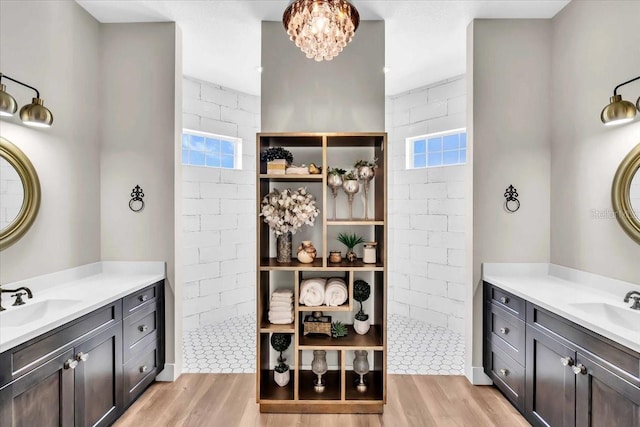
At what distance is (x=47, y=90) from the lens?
7.41 feet

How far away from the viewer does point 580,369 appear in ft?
5.53

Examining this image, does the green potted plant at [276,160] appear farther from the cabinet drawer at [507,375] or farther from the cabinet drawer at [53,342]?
the cabinet drawer at [507,375]

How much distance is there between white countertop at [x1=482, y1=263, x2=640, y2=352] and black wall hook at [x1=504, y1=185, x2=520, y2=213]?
46cm

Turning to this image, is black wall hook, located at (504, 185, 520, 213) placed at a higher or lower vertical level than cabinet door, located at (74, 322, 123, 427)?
higher

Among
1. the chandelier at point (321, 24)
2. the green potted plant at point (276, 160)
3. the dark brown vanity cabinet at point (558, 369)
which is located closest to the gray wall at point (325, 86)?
the green potted plant at point (276, 160)

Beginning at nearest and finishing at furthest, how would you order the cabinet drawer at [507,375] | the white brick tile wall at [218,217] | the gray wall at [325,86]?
the cabinet drawer at [507,375] < the gray wall at [325,86] < the white brick tile wall at [218,217]

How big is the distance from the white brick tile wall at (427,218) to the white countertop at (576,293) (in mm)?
1128

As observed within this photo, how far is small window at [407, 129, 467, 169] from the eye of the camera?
12.9 ft

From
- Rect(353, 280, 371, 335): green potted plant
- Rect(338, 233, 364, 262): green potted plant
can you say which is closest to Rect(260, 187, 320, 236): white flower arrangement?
Rect(338, 233, 364, 262): green potted plant

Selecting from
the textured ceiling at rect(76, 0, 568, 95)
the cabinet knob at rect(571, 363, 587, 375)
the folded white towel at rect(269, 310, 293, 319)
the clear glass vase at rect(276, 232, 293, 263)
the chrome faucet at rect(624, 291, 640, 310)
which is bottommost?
the cabinet knob at rect(571, 363, 587, 375)

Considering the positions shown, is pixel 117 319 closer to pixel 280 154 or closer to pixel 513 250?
pixel 280 154

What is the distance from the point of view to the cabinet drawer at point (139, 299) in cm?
225

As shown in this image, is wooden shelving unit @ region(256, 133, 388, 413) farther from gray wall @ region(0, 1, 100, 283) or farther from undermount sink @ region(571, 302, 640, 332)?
gray wall @ region(0, 1, 100, 283)

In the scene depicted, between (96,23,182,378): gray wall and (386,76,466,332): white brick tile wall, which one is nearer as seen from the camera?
(96,23,182,378): gray wall
